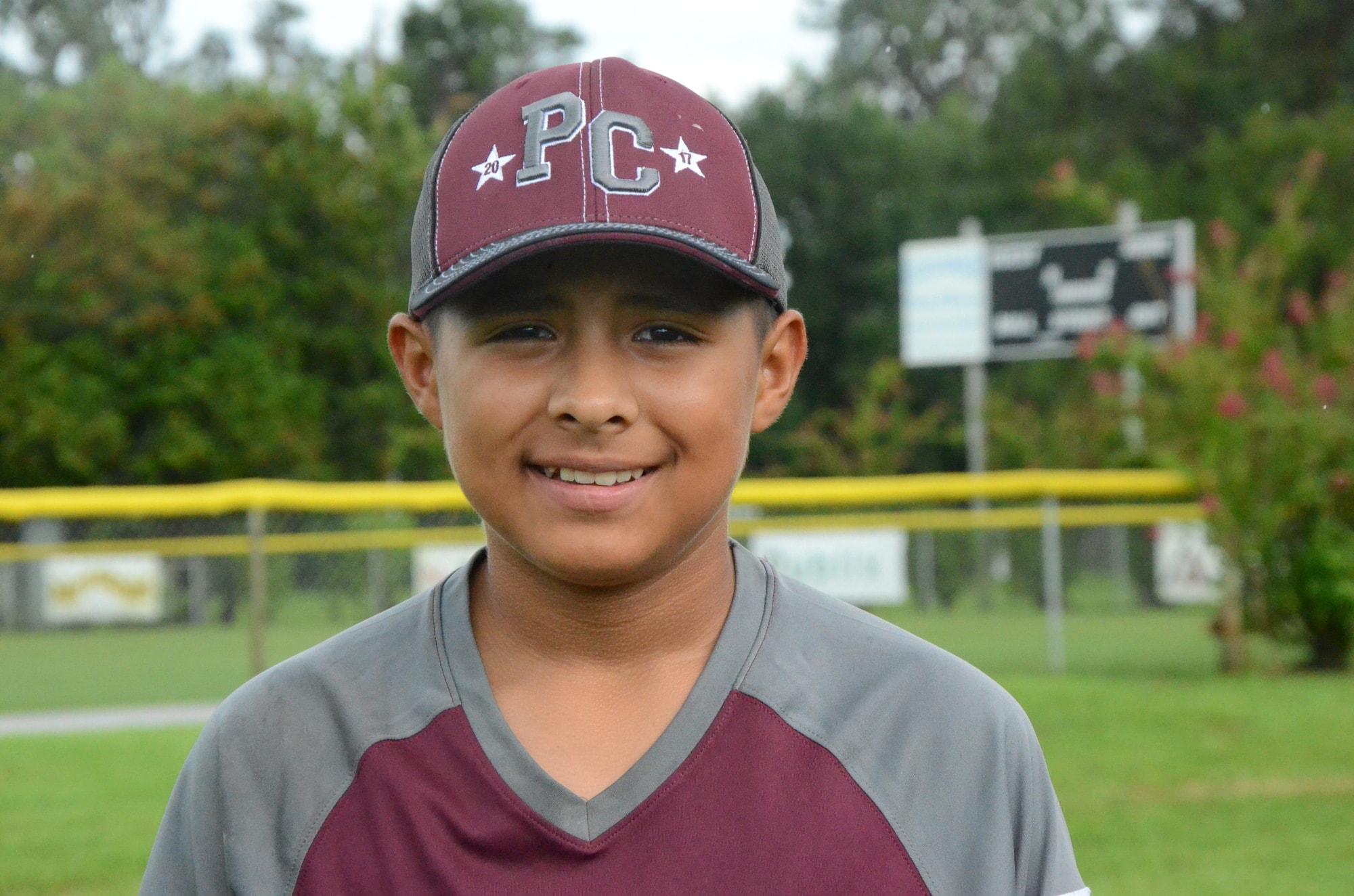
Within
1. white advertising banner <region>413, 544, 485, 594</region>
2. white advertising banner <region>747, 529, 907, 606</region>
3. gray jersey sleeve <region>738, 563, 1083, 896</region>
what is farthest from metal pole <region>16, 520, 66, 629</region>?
gray jersey sleeve <region>738, 563, 1083, 896</region>

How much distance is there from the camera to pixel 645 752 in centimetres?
161

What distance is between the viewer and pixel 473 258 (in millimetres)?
1546

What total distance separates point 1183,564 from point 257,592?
252 inches

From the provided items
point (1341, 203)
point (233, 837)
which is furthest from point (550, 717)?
point (1341, 203)

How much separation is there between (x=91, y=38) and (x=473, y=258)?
123 ft

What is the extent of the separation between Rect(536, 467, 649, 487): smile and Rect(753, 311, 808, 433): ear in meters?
0.20

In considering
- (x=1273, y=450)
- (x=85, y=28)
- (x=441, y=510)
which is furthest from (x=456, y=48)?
(x=1273, y=450)

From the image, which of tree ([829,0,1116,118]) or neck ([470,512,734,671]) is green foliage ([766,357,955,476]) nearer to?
neck ([470,512,734,671])

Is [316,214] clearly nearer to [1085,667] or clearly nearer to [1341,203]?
[1085,667]

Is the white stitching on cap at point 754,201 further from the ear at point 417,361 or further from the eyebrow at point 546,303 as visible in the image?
the ear at point 417,361

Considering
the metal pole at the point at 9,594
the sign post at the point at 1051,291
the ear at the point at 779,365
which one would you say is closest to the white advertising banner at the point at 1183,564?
the sign post at the point at 1051,291

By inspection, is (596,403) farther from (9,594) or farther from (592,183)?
(9,594)

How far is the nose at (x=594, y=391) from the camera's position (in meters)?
1.53

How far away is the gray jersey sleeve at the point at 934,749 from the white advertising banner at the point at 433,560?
8335 millimetres
